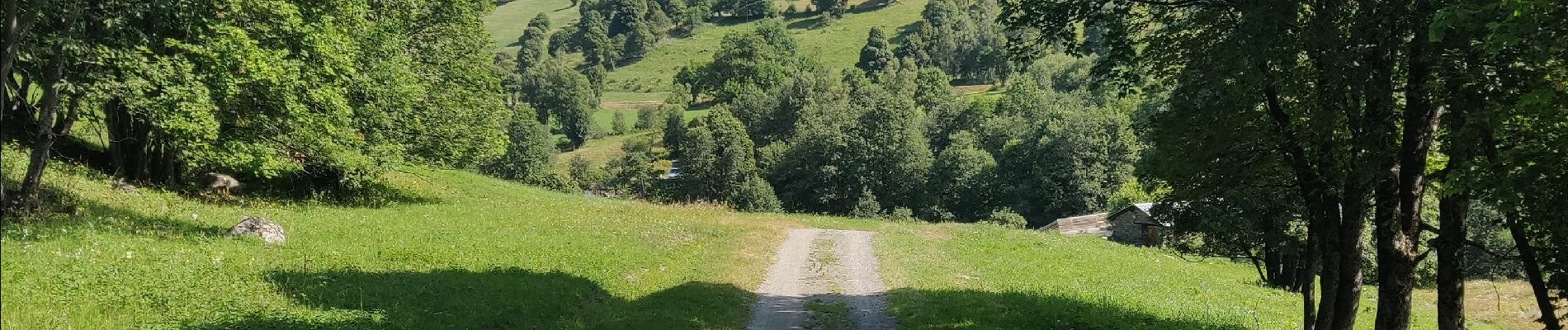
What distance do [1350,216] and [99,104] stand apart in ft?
81.7

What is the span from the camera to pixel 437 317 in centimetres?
1306

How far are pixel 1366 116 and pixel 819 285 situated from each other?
12335 mm

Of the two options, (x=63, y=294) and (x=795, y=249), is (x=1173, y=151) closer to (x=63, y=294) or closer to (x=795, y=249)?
(x=795, y=249)

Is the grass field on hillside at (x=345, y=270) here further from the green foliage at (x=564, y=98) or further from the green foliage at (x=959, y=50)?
the green foliage at (x=959, y=50)

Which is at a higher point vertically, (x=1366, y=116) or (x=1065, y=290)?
(x=1366, y=116)

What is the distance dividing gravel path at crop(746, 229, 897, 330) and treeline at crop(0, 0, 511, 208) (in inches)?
490

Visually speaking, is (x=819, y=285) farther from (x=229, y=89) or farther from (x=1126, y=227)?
(x=1126, y=227)

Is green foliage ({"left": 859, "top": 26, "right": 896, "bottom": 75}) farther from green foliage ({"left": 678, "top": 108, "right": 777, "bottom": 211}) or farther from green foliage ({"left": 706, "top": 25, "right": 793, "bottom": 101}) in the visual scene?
green foliage ({"left": 678, "top": 108, "right": 777, "bottom": 211})

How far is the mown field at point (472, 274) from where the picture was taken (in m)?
11.8

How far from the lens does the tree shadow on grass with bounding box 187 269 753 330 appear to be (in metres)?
12.8

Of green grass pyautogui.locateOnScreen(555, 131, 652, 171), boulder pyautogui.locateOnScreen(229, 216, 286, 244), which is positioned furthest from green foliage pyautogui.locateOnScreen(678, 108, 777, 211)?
boulder pyautogui.locateOnScreen(229, 216, 286, 244)

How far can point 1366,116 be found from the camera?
39.9 feet

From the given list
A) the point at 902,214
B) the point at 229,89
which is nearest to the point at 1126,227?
the point at 902,214

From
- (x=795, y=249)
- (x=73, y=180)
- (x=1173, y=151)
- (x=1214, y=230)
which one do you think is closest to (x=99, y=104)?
(x=73, y=180)
